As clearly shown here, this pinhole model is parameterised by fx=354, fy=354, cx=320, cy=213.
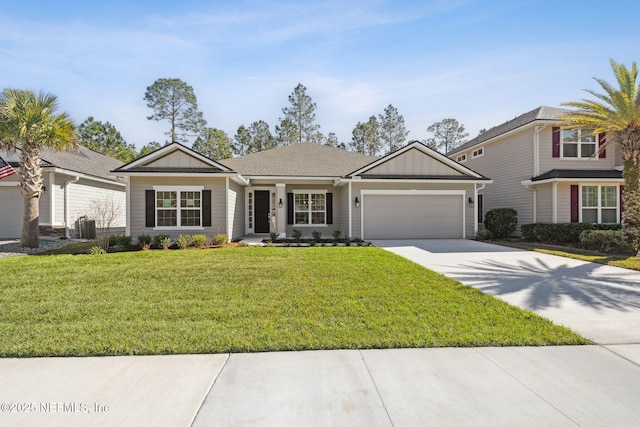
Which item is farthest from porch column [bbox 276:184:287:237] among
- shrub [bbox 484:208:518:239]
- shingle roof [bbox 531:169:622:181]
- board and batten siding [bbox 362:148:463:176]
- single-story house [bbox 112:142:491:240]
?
shingle roof [bbox 531:169:622:181]

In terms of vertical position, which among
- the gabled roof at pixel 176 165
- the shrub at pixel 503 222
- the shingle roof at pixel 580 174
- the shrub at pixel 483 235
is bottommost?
the shrub at pixel 483 235

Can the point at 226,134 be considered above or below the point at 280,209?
above

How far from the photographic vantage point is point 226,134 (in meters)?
41.7

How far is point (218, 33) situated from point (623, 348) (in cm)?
1175

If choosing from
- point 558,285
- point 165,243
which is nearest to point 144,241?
point 165,243

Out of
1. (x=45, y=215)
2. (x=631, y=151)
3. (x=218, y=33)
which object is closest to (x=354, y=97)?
(x=218, y=33)

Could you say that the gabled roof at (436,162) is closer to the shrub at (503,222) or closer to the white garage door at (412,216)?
the white garage door at (412,216)

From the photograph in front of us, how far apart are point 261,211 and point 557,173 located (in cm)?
1331

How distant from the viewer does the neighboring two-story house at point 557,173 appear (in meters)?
15.3

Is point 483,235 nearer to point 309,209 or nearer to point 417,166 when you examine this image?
point 417,166

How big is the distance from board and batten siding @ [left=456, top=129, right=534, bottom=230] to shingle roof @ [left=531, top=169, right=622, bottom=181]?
3.57ft

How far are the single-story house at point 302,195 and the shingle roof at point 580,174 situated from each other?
2566 millimetres

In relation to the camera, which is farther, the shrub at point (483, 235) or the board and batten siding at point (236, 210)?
the shrub at point (483, 235)

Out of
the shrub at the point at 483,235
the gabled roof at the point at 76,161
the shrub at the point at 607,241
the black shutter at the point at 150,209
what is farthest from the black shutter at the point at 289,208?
the shrub at the point at 607,241
